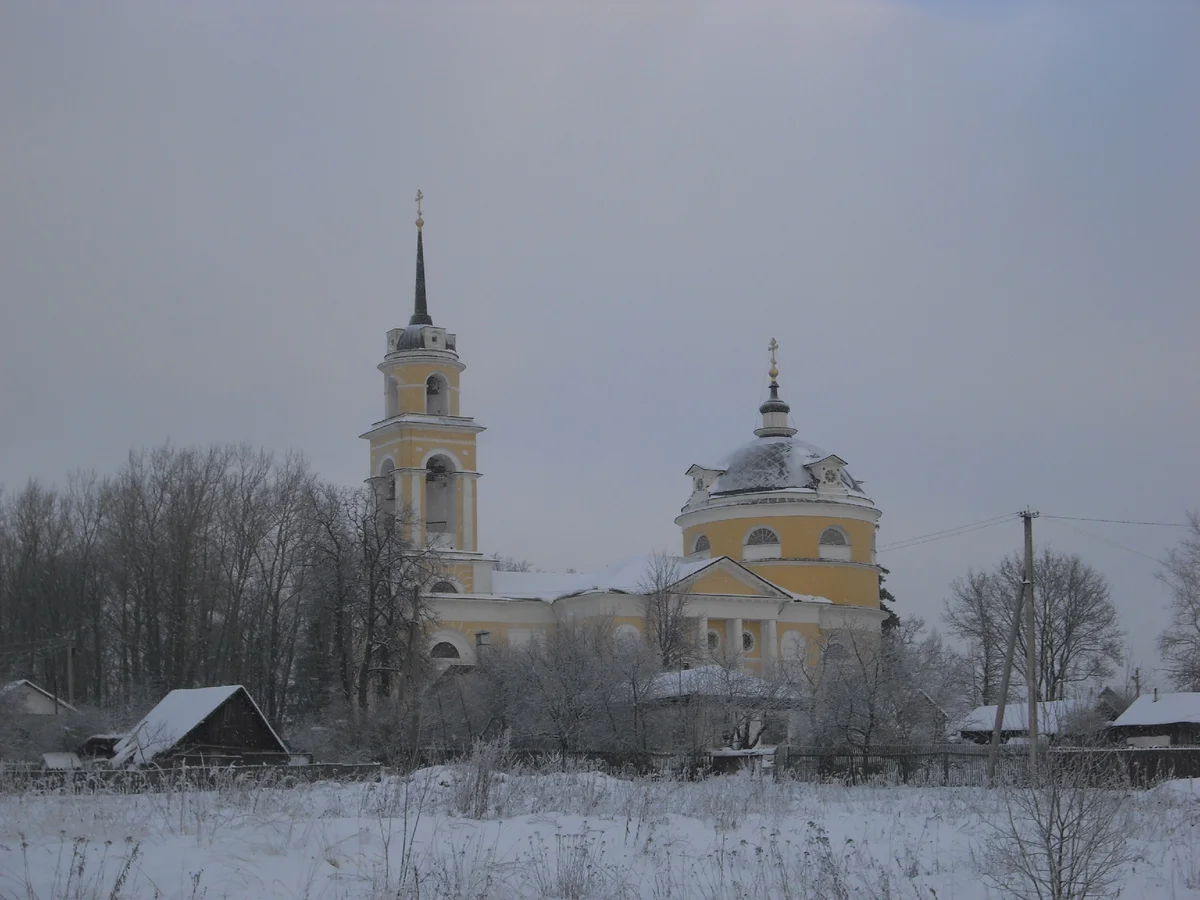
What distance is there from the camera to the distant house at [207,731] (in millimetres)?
24000

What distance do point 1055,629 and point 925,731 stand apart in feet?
81.5

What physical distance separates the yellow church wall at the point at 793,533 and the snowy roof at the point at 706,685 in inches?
668

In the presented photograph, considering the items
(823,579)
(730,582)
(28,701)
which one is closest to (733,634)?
(730,582)

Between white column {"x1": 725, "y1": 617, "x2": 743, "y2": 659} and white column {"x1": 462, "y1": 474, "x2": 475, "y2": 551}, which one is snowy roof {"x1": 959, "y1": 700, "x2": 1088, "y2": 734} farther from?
white column {"x1": 462, "y1": 474, "x2": 475, "y2": 551}

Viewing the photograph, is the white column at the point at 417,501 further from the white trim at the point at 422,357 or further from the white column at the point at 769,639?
the white column at the point at 769,639

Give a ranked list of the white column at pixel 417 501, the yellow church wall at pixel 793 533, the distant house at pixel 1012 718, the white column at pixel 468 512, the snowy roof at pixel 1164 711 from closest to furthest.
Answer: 1. the distant house at pixel 1012 718
2. the snowy roof at pixel 1164 711
3. the white column at pixel 417 501
4. the white column at pixel 468 512
5. the yellow church wall at pixel 793 533

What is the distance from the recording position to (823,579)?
50.6 m

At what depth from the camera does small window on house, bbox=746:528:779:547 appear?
51.0m

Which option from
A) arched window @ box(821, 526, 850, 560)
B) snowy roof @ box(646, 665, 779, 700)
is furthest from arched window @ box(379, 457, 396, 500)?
snowy roof @ box(646, 665, 779, 700)

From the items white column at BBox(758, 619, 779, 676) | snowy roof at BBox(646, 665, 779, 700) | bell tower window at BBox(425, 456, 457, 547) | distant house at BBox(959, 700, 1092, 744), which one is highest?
bell tower window at BBox(425, 456, 457, 547)

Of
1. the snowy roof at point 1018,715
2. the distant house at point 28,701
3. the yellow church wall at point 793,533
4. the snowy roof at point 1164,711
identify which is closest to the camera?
the distant house at point 28,701

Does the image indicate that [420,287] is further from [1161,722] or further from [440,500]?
[1161,722]

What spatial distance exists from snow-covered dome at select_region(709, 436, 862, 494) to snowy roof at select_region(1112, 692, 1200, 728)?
527 inches

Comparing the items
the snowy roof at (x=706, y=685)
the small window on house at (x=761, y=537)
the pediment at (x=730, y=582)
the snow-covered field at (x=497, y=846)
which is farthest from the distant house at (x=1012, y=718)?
the snow-covered field at (x=497, y=846)
